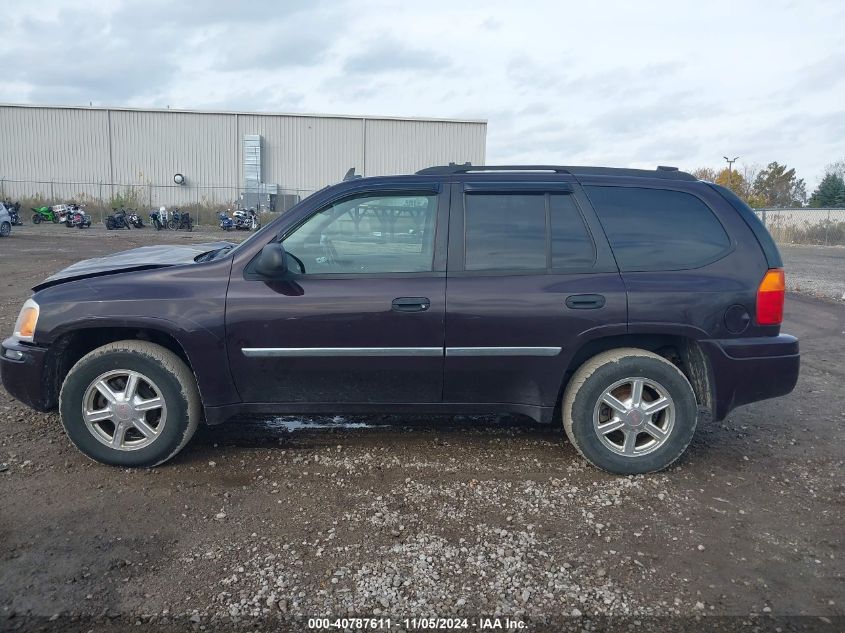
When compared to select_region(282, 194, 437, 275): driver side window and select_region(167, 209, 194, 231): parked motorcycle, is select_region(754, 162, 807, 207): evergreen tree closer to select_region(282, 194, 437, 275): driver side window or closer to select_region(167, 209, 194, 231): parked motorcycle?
select_region(167, 209, 194, 231): parked motorcycle

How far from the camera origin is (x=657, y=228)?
4105 mm

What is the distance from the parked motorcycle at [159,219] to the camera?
1222 inches

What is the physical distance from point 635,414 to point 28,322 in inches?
148

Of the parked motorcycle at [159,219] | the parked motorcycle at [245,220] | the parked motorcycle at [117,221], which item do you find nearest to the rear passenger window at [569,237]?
the parked motorcycle at [245,220]

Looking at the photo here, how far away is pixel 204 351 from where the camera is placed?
154 inches

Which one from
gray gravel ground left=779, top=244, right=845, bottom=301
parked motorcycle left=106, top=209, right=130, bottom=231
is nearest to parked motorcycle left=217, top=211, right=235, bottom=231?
parked motorcycle left=106, top=209, right=130, bottom=231

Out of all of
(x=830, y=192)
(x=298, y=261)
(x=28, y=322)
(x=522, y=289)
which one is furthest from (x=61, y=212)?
(x=830, y=192)

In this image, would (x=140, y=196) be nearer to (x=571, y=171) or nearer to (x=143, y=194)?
(x=143, y=194)

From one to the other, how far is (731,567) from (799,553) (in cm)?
42

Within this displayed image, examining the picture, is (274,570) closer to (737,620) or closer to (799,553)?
(737,620)

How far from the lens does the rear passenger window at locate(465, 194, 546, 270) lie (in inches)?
158

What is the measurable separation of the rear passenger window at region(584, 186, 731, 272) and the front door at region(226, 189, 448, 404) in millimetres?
1046

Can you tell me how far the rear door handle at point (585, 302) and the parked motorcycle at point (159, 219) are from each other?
100 feet

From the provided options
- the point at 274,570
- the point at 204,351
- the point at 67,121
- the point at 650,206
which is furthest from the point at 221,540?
the point at 67,121
